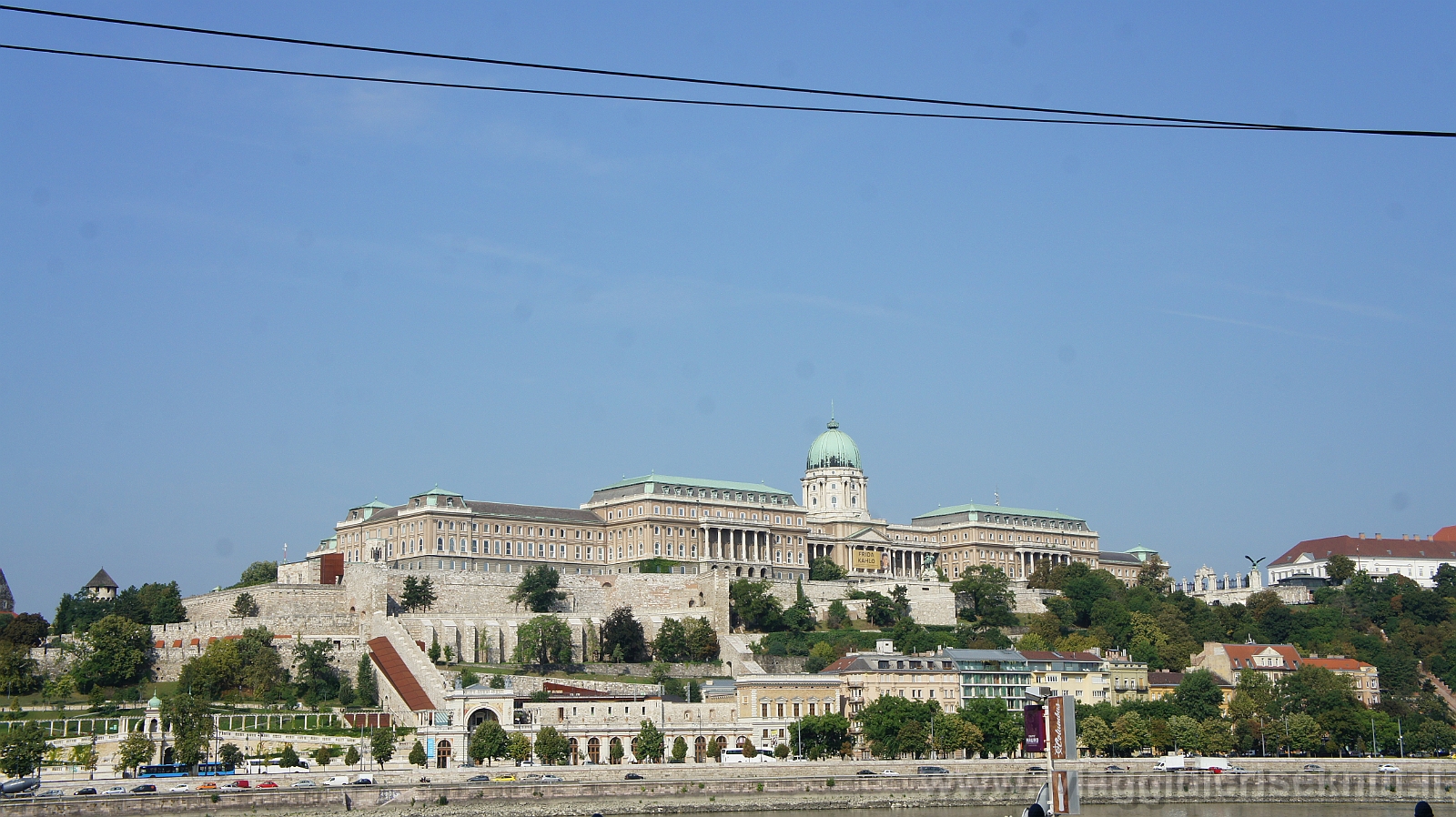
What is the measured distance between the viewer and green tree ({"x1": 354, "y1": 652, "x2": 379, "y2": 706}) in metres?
87.2

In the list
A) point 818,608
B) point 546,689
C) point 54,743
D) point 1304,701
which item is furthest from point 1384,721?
point 54,743

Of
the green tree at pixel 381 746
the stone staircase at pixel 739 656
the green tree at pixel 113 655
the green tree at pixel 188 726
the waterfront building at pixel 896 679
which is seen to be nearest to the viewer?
the green tree at pixel 188 726

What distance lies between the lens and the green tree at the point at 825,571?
130m

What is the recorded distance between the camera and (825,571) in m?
130

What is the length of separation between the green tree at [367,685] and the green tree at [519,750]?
522 inches

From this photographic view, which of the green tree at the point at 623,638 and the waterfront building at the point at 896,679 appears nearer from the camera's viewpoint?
the waterfront building at the point at 896,679

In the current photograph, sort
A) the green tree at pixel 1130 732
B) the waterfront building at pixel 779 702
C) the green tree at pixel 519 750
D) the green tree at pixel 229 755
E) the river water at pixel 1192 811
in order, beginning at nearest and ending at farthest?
the river water at pixel 1192 811, the green tree at pixel 229 755, the green tree at pixel 519 750, the waterfront building at pixel 779 702, the green tree at pixel 1130 732

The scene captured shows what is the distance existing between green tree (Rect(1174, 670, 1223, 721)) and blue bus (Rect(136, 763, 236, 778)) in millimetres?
50448

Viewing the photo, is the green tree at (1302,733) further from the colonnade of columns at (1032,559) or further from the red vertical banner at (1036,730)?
the red vertical banner at (1036,730)

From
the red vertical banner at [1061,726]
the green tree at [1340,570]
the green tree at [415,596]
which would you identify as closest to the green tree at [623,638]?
the green tree at [415,596]

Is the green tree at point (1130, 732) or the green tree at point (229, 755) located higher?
the green tree at point (229, 755)

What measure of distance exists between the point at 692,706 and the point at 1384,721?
39.9m

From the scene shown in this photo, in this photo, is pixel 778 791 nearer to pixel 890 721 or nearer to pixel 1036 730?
pixel 890 721

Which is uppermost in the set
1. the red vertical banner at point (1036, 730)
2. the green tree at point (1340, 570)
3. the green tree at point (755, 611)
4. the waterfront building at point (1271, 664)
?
the green tree at point (1340, 570)
